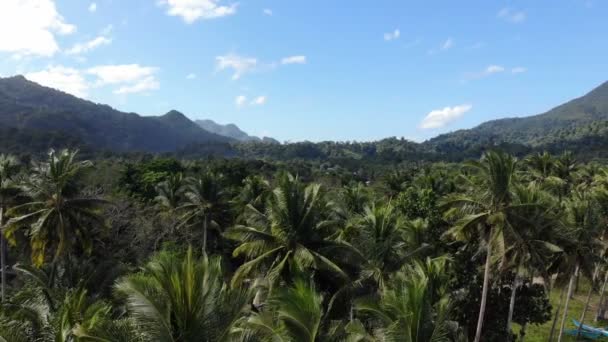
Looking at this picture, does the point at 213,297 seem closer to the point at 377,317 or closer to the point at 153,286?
the point at 153,286

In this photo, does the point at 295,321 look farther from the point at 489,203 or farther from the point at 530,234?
the point at 530,234

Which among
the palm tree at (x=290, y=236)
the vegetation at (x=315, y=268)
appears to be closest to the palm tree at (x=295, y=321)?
the vegetation at (x=315, y=268)

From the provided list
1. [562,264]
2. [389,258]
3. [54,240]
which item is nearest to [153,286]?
[389,258]

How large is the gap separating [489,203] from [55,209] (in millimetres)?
20203

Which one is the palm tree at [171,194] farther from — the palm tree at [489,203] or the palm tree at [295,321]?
the palm tree at [295,321]

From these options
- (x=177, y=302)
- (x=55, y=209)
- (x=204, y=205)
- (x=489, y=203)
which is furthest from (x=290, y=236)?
(x=204, y=205)

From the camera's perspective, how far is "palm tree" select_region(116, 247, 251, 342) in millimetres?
7703

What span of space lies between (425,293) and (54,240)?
62.0ft

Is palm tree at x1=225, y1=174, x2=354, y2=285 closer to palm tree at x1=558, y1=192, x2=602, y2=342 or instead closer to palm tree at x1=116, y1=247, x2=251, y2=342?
palm tree at x1=116, y1=247, x2=251, y2=342

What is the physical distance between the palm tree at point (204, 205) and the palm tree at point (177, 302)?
2673 centimetres

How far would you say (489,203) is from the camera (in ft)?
66.7

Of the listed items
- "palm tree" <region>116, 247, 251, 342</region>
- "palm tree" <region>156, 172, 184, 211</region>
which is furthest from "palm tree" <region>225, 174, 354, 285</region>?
"palm tree" <region>156, 172, 184, 211</region>

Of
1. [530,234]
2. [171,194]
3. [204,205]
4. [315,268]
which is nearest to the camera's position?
[315,268]

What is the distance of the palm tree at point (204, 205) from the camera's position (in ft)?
115
